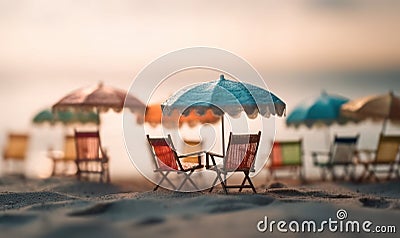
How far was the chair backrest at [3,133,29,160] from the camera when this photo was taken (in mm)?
17094

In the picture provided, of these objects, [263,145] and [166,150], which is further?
[263,145]

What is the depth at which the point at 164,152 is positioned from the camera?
10.3 m

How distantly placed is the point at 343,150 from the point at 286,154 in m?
1.04

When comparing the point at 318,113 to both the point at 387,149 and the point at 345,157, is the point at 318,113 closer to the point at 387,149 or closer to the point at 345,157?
the point at 345,157

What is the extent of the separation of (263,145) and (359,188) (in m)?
5.20

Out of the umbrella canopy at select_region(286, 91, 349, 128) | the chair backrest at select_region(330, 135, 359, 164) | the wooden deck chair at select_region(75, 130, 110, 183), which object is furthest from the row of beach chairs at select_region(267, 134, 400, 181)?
the wooden deck chair at select_region(75, 130, 110, 183)

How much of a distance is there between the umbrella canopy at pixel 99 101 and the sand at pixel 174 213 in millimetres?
3200

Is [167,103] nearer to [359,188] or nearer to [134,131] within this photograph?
[359,188]

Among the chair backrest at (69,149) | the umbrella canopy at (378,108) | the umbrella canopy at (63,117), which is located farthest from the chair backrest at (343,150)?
the umbrella canopy at (63,117)

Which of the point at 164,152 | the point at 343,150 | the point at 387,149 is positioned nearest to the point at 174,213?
the point at 164,152

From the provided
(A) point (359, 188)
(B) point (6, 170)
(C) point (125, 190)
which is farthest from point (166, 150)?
(B) point (6, 170)

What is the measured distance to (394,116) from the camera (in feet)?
45.6

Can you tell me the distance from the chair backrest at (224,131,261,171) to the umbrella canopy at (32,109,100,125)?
7344mm

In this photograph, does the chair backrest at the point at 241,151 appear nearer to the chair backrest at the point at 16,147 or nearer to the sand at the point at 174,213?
the sand at the point at 174,213
